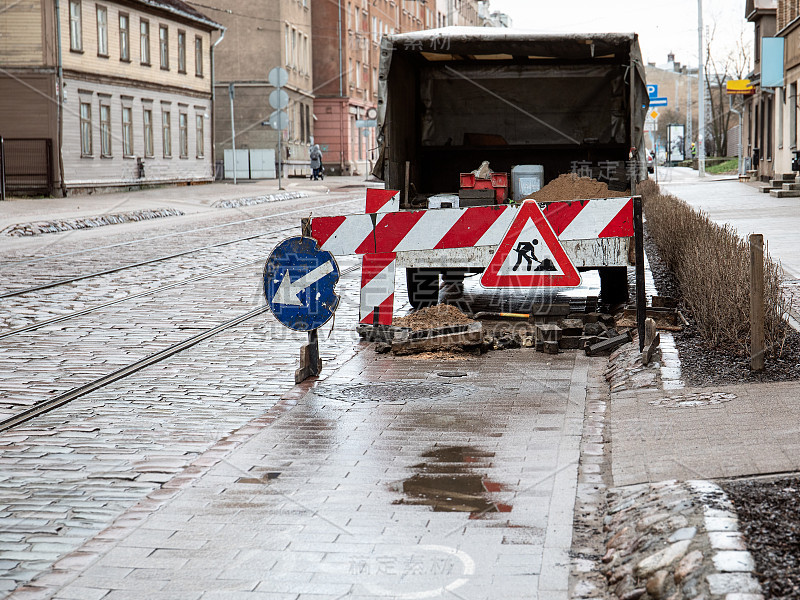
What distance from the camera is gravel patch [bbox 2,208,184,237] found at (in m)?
23.6

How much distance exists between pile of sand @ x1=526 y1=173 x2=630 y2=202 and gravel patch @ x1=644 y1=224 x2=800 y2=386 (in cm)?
267

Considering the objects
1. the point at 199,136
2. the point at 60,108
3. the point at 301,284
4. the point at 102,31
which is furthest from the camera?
the point at 199,136

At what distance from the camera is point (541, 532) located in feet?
15.5

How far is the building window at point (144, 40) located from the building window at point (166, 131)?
2496mm

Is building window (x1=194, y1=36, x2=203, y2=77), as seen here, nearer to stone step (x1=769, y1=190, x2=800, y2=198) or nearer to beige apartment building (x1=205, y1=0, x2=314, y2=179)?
beige apartment building (x1=205, y1=0, x2=314, y2=179)

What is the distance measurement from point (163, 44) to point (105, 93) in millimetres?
7044

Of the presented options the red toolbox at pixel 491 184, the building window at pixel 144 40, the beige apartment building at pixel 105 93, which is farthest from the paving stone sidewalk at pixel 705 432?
the building window at pixel 144 40

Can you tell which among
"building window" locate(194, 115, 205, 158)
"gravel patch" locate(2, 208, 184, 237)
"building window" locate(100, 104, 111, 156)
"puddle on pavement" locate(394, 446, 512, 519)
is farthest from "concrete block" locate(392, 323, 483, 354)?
"building window" locate(194, 115, 205, 158)

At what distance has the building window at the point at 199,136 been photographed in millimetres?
50812

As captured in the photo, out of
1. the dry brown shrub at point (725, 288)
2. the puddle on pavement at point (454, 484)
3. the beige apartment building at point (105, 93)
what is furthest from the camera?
the beige apartment building at point (105, 93)

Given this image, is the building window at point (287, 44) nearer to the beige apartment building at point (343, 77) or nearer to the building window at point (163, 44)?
the beige apartment building at point (343, 77)

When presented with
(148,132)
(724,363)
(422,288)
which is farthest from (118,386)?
(148,132)

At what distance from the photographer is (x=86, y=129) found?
39062 millimetres

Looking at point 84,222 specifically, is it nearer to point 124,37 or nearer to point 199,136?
point 124,37
